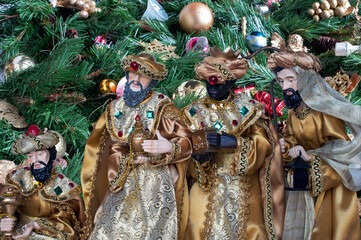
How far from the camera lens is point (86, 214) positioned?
3.31 meters

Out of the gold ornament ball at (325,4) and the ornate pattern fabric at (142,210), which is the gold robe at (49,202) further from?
the gold ornament ball at (325,4)

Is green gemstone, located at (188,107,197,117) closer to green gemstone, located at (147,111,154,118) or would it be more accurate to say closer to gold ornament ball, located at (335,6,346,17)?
green gemstone, located at (147,111,154,118)

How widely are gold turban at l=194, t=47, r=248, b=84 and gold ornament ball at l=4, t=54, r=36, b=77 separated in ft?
5.53

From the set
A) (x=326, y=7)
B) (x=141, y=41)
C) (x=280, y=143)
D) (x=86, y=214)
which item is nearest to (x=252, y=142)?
(x=280, y=143)

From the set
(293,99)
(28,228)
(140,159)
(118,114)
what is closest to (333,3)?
(293,99)

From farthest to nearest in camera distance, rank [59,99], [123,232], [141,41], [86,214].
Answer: [141,41], [59,99], [86,214], [123,232]

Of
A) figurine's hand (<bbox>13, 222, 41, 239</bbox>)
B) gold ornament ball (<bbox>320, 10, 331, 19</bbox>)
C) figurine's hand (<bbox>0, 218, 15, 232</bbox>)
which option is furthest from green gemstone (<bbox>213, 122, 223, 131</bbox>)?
gold ornament ball (<bbox>320, 10, 331, 19</bbox>)

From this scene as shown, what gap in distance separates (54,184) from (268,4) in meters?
3.04

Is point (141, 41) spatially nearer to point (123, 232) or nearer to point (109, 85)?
point (109, 85)

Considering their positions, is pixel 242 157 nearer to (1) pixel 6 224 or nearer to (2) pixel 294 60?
(2) pixel 294 60

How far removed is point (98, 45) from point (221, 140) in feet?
7.09

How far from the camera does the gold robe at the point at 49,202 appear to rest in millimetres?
3350

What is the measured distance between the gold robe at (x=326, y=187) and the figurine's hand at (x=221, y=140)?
45cm

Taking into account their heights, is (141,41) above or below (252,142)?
below
